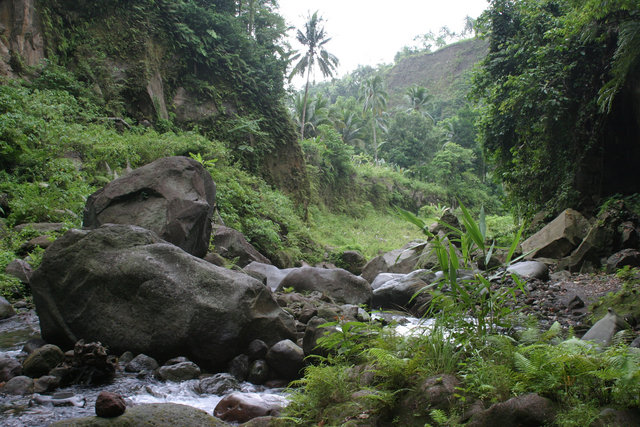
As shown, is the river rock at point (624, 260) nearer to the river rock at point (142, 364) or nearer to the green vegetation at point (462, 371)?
the green vegetation at point (462, 371)

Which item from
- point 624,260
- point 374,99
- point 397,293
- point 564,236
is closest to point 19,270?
point 397,293

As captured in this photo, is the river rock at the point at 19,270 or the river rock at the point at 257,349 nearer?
the river rock at the point at 257,349

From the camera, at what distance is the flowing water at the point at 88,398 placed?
3.18m

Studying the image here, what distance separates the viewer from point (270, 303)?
5.16 m

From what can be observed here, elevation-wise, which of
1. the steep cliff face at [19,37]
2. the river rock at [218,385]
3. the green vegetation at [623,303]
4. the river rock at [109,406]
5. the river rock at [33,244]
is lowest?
the green vegetation at [623,303]

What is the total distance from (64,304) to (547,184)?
1296 cm

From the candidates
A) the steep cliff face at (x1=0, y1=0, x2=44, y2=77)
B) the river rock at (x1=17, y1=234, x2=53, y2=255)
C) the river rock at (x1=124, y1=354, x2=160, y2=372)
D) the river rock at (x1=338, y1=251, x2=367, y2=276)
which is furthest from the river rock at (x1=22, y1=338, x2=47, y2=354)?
the river rock at (x1=338, y1=251, x2=367, y2=276)

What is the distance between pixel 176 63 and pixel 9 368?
55.9ft

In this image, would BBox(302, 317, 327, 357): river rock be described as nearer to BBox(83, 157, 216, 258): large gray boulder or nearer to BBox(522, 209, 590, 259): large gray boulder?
BBox(83, 157, 216, 258): large gray boulder

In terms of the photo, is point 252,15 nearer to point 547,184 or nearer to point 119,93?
point 119,93

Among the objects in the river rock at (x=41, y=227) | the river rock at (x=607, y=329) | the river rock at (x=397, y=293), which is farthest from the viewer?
the river rock at (x=397, y=293)

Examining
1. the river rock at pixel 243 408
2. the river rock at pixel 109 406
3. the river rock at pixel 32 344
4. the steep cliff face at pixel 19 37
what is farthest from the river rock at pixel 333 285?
the steep cliff face at pixel 19 37

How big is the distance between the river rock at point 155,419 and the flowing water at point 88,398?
49 centimetres

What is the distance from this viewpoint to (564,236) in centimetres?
1027
